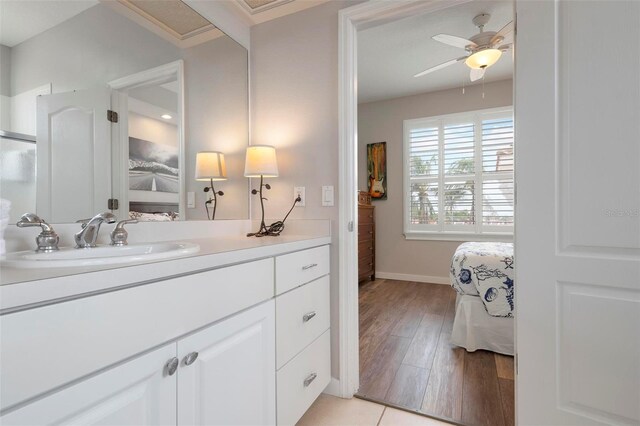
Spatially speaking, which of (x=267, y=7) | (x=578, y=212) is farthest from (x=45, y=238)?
(x=578, y=212)

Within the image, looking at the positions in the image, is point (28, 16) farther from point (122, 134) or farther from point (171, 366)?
point (171, 366)

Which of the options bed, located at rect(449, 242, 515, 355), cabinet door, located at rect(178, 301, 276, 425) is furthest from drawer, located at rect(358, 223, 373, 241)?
cabinet door, located at rect(178, 301, 276, 425)

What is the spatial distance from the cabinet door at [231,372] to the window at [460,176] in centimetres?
355

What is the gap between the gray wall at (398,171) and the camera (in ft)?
13.4

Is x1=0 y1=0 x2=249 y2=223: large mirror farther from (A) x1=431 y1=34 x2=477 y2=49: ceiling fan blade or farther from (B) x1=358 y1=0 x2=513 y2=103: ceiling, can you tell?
(A) x1=431 y1=34 x2=477 y2=49: ceiling fan blade

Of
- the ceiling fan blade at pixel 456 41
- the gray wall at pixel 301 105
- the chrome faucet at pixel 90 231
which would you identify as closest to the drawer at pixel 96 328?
the chrome faucet at pixel 90 231

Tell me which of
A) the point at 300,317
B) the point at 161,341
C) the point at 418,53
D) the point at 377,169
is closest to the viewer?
the point at 161,341

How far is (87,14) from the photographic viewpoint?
1156mm

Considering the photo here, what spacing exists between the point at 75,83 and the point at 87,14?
0.30m

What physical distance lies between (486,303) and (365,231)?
207cm

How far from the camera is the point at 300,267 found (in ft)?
4.47

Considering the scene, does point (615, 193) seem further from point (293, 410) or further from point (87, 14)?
point (87, 14)

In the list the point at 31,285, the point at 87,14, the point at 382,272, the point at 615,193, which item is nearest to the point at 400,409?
the point at 615,193

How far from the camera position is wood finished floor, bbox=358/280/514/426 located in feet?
5.11
